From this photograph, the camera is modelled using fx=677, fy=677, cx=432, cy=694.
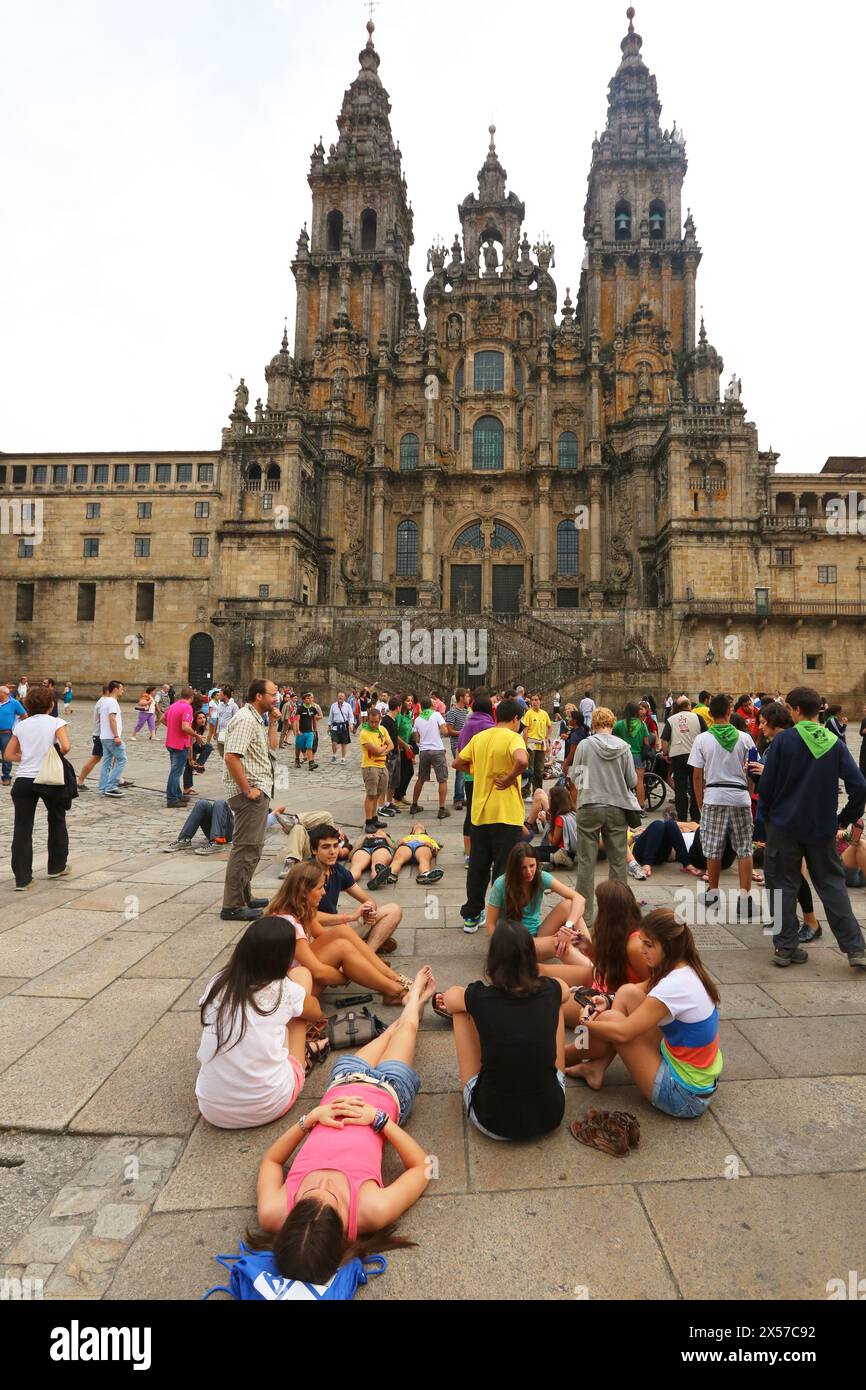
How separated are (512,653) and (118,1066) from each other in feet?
92.5

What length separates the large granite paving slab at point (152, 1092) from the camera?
11.2ft

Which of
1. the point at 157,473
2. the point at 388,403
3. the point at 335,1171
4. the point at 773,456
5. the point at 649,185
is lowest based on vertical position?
the point at 335,1171

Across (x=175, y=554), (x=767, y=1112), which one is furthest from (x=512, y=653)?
(x=767, y=1112)

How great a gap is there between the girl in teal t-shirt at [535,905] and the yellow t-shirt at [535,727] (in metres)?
6.69

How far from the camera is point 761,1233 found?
2.63 m

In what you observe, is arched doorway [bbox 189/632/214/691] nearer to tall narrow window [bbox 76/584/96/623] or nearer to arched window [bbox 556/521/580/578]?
tall narrow window [bbox 76/584/96/623]

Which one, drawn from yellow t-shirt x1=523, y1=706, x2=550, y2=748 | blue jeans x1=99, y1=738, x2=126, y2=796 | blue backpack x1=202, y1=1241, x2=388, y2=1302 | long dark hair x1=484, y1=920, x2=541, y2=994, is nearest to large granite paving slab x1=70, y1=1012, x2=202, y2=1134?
blue backpack x1=202, y1=1241, x2=388, y2=1302

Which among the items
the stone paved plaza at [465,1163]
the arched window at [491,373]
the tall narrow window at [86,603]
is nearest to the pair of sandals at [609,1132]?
the stone paved plaza at [465,1163]

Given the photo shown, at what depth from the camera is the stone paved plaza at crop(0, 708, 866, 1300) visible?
96.9 inches

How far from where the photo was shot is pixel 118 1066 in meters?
3.89

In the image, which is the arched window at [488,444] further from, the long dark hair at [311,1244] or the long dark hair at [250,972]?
the long dark hair at [311,1244]

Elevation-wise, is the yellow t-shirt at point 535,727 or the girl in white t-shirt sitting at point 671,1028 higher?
the yellow t-shirt at point 535,727

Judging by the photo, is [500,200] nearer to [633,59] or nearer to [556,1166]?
[633,59]

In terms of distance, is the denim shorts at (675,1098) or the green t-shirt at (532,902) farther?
the green t-shirt at (532,902)
